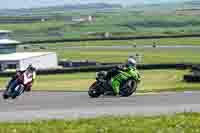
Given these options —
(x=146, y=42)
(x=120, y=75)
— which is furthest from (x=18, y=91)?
(x=146, y=42)

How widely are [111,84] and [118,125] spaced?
10.9 meters

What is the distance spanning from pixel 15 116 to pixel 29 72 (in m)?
8.04

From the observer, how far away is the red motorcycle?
22.8 metres

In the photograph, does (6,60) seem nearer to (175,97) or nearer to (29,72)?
(29,72)

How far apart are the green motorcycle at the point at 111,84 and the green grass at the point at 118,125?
9061 mm

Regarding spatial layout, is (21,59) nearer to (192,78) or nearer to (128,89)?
(192,78)

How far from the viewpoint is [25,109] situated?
1792 centimetres

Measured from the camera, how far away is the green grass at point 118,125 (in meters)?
11.0

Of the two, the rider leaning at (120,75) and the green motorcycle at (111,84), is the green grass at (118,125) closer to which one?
the green motorcycle at (111,84)

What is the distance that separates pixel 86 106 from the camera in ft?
58.4

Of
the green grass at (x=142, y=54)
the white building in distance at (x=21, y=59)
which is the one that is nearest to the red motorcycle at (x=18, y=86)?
the white building in distance at (x=21, y=59)

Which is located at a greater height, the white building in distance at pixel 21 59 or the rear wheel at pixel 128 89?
the rear wheel at pixel 128 89

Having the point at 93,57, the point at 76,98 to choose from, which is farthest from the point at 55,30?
the point at 76,98

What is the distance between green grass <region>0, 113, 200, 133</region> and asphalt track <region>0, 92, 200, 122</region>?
6.96 ft
